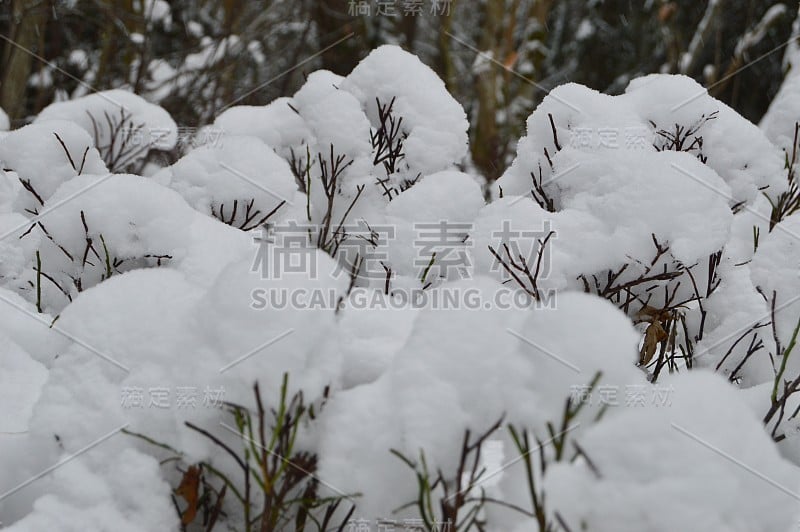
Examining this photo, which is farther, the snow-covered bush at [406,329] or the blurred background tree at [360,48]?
the blurred background tree at [360,48]

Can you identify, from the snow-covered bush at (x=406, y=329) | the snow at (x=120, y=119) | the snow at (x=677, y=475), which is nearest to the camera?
the snow at (x=677, y=475)

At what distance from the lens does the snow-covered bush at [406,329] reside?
37.0 inches

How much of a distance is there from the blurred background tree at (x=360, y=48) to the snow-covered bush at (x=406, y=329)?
57cm

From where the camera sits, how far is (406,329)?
1.26 m

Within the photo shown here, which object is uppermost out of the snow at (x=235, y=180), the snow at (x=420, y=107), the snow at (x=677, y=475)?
the snow at (x=420, y=107)

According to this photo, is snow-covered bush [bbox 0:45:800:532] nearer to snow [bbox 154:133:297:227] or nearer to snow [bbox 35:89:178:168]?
snow [bbox 154:133:297:227]

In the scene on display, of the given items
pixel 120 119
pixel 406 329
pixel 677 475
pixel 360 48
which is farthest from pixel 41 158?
pixel 360 48

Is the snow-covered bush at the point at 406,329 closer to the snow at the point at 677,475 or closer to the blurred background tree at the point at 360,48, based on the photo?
the snow at the point at 677,475

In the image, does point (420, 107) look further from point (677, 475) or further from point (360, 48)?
point (360, 48)

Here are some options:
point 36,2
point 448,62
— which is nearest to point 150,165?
point 36,2

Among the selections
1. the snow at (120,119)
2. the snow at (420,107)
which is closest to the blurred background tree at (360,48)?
the snow at (420,107)

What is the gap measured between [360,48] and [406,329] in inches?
215

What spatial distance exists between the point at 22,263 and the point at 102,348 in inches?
34.3

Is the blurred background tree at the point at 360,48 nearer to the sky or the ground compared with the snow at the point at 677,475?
nearer to the sky
